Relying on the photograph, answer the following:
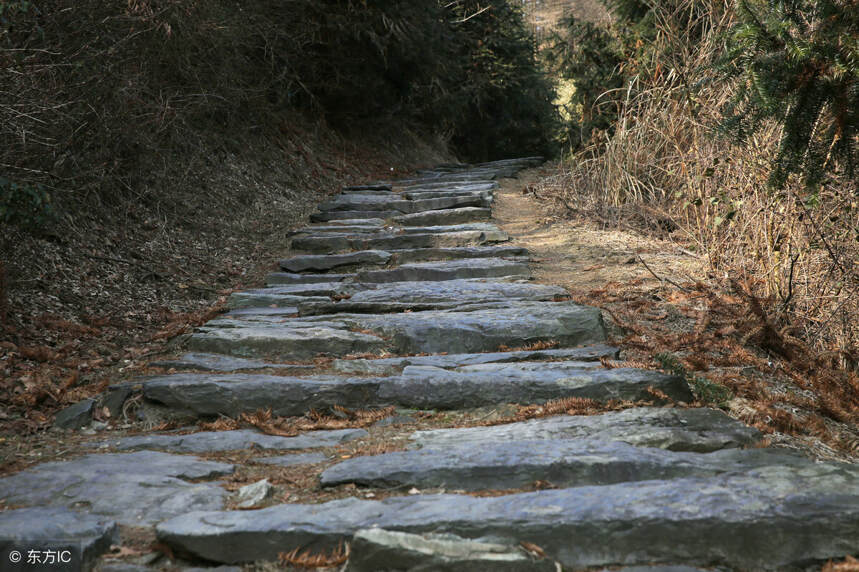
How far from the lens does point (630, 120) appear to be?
7.15 metres

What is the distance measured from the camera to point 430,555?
173cm

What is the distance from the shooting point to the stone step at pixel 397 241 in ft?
21.1

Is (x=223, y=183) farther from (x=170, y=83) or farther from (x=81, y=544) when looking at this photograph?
(x=81, y=544)

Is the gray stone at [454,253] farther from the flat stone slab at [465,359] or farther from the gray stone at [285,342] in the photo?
the flat stone slab at [465,359]

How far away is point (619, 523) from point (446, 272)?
11.8 feet

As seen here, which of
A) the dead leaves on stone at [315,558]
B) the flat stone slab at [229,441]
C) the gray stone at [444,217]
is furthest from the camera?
the gray stone at [444,217]

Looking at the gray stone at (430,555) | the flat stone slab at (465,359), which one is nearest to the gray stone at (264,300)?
the flat stone slab at (465,359)

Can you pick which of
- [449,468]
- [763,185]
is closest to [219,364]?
[449,468]

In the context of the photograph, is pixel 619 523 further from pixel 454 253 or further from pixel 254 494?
pixel 454 253

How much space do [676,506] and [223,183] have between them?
642 centimetres

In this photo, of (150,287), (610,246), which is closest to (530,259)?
(610,246)

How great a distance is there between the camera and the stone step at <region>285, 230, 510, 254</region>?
6.43 meters

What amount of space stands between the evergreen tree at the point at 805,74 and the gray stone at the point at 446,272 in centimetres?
249

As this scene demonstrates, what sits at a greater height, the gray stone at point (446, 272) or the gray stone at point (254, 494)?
the gray stone at point (446, 272)
